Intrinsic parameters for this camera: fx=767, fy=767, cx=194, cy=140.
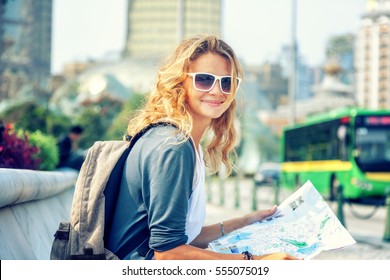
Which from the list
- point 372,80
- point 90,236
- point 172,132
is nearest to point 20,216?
point 90,236

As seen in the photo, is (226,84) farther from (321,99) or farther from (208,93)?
(321,99)

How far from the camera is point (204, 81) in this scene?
2711 millimetres

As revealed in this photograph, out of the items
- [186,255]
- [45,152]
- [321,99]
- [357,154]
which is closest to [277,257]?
[186,255]

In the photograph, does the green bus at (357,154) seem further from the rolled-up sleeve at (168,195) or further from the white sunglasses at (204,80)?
the rolled-up sleeve at (168,195)

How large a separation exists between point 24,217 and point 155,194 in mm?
1344

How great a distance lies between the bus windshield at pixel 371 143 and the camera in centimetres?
2075

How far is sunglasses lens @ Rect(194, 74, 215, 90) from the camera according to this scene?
2.71 m

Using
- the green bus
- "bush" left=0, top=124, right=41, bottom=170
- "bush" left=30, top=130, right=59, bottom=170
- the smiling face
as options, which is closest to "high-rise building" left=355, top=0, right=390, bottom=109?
the green bus

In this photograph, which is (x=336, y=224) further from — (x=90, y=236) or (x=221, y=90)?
(x=90, y=236)

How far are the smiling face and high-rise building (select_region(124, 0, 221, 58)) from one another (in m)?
167

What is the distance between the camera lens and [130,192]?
2551 millimetres

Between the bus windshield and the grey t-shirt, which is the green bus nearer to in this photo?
the bus windshield

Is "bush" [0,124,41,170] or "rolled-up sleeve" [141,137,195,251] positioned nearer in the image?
"rolled-up sleeve" [141,137,195,251]
